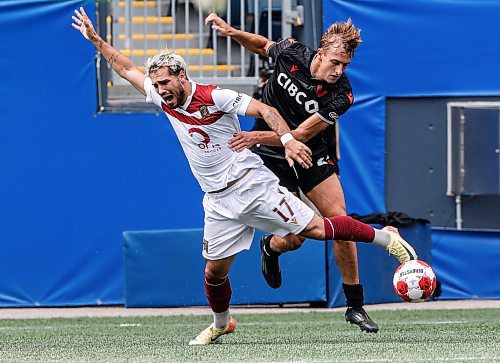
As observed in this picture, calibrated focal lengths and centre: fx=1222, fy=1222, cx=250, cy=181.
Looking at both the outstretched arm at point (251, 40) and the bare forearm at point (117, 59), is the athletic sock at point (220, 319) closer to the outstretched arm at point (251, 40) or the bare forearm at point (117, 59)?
the bare forearm at point (117, 59)

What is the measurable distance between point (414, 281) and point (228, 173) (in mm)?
1288

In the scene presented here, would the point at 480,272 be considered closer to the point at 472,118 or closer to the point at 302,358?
the point at 472,118

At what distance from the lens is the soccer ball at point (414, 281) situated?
288 inches

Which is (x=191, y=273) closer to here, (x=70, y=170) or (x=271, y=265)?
(x=70, y=170)

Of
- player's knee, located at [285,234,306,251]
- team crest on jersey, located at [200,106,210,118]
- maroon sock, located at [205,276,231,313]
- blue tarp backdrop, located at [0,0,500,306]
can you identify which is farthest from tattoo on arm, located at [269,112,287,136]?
blue tarp backdrop, located at [0,0,500,306]

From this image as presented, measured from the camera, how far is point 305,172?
27.2 feet

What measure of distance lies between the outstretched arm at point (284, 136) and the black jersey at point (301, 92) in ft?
2.28

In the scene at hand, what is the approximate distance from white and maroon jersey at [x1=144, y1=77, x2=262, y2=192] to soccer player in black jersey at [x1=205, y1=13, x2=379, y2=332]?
579 mm

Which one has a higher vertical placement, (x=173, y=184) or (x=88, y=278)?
(x=173, y=184)

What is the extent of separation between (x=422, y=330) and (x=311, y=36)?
16.7 ft

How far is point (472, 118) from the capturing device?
41.3 ft

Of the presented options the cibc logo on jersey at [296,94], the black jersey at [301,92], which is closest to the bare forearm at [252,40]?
the black jersey at [301,92]

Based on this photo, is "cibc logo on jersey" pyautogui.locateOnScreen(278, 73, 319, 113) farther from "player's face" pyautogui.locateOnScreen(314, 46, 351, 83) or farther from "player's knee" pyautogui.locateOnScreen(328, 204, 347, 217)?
"player's knee" pyautogui.locateOnScreen(328, 204, 347, 217)

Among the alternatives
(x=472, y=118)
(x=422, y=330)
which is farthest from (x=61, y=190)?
(x=422, y=330)
